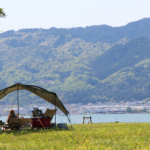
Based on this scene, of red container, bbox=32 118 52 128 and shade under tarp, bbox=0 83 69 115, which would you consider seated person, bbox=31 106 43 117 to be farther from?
shade under tarp, bbox=0 83 69 115

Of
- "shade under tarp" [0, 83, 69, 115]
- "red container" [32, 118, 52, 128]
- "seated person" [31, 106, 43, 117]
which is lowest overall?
"red container" [32, 118, 52, 128]

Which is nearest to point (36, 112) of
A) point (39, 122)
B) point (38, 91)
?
point (39, 122)

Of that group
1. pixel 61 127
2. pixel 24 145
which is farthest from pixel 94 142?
pixel 61 127

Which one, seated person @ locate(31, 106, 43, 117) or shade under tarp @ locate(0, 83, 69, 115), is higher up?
shade under tarp @ locate(0, 83, 69, 115)

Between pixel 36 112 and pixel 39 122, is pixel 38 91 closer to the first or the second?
pixel 36 112

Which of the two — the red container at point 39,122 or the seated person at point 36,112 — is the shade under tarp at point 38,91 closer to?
the seated person at point 36,112

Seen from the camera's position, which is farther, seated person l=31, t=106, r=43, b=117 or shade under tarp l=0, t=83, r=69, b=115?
shade under tarp l=0, t=83, r=69, b=115

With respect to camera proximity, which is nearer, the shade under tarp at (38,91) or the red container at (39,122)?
the red container at (39,122)

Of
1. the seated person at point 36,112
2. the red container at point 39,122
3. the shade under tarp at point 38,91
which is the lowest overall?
the red container at point 39,122

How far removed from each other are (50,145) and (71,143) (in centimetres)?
88

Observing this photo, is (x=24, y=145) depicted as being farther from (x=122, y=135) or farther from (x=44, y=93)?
(x=44, y=93)

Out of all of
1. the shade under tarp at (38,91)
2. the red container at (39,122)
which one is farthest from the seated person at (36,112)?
the shade under tarp at (38,91)

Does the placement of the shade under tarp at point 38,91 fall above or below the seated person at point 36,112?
above

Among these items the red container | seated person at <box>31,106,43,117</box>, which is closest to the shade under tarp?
seated person at <box>31,106,43,117</box>
